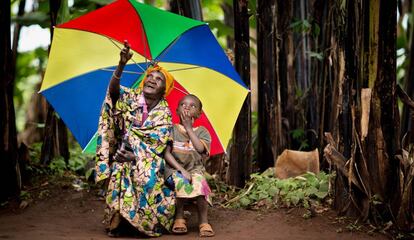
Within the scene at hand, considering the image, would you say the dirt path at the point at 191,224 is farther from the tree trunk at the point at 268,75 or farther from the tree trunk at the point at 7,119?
the tree trunk at the point at 268,75

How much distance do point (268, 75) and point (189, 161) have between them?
1.74 metres

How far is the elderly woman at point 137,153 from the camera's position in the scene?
16.0 feet

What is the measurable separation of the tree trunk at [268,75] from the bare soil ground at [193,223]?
3.69 ft

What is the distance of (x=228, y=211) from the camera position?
5789 mm

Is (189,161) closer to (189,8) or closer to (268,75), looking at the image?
(268,75)

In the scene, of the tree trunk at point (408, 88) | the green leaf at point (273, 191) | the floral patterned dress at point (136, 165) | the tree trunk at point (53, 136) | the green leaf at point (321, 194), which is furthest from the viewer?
the tree trunk at point (408, 88)

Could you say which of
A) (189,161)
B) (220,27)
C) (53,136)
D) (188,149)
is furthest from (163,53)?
(220,27)

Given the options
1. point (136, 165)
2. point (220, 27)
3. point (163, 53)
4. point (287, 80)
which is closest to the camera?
point (136, 165)

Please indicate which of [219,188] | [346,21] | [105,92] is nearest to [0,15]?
[105,92]

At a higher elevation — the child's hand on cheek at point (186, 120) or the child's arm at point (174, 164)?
the child's hand on cheek at point (186, 120)

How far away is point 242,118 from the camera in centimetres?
618

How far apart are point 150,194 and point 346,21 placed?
2302 mm

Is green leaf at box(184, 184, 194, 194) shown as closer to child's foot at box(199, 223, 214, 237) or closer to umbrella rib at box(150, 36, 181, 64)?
child's foot at box(199, 223, 214, 237)

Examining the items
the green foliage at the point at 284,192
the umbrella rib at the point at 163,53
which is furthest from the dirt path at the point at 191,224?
the umbrella rib at the point at 163,53
